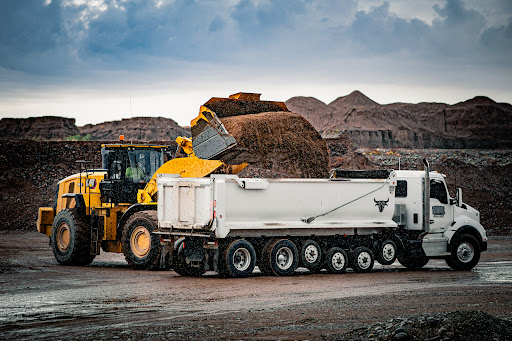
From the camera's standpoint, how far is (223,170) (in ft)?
63.8

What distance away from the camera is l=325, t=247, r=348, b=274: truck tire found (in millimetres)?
18688

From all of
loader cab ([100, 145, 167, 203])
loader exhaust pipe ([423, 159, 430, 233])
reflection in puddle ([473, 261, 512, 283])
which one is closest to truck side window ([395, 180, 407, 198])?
loader exhaust pipe ([423, 159, 430, 233])

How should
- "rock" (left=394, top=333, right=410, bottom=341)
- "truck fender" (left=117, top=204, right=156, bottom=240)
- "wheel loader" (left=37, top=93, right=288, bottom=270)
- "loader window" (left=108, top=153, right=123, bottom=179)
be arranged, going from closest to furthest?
1. "rock" (left=394, top=333, right=410, bottom=341)
2. "wheel loader" (left=37, top=93, right=288, bottom=270)
3. "truck fender" (left=117, top=204, right=156, bottom=240)
4. "loader window" (left=108, top=153, right=123, bottom=179)

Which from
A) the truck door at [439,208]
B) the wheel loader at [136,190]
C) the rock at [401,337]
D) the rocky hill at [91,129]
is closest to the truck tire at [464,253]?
the truck door at [439,208]

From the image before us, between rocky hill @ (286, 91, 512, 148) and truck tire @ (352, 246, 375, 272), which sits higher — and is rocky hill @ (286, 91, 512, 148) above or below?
above

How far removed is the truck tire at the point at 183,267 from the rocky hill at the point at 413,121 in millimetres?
91075

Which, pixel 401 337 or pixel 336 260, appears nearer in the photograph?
pixel 401 337

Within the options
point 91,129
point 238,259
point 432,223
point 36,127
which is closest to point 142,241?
point 238,259

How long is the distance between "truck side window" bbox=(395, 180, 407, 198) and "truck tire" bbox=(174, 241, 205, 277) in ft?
19.3

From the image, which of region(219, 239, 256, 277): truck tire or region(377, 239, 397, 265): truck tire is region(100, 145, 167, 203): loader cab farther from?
region(377, 239, 397, 265): truck tire

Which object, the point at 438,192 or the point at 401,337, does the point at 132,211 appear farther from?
the point at 401,337

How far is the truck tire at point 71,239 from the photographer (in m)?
20.9

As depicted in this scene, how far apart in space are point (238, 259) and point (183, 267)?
1.45m

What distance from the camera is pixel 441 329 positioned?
31.4ft
